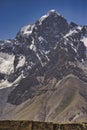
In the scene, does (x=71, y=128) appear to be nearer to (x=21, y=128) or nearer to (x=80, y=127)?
(x=80, y=127)

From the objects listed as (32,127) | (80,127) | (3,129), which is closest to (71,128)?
(80,127)

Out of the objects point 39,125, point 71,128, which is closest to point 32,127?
point 39,125

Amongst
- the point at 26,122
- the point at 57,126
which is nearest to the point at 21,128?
the point at 26,122

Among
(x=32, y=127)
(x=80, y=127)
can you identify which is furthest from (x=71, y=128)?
(x=32, y=127)

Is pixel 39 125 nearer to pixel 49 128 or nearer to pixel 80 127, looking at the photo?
pixel 49 128

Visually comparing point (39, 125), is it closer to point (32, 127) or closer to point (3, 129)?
point (32, 127)

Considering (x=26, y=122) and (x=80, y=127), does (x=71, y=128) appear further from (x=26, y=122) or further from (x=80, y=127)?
(x=26, y=122)
